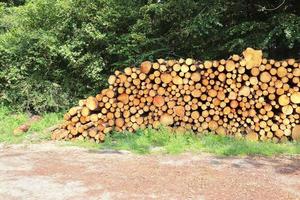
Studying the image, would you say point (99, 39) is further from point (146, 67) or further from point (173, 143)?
point (173, 143)

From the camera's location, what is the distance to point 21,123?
1073cm

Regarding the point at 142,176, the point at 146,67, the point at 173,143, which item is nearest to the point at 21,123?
the point at 146,67

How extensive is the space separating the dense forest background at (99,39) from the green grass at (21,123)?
0.31 metres

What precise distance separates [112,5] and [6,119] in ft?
11.6

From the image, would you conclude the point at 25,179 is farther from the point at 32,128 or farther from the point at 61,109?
the point at 61,109

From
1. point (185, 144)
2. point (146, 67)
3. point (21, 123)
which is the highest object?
point (146, 67)

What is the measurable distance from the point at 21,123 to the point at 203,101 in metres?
4.32

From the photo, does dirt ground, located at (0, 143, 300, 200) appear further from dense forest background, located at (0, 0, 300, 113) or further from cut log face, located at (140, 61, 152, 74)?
dense forest background, located at (0, 0, 300, 113)

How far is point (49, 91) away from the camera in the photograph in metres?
11.3

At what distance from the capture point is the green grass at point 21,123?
Result: 931 centimetres

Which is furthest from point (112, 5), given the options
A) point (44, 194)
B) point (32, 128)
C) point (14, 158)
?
point (44, 194)

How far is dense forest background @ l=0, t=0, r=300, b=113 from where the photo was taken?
1101 cm

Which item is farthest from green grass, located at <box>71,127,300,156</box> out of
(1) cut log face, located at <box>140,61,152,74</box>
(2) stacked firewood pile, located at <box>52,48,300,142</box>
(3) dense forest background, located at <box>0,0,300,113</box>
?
(3) dense forest background, located at <box>0,0,300,113</box>

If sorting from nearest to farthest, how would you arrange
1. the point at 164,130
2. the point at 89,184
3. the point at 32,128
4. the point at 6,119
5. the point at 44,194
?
1. the point at 44,194
2. the point at 89,184
3. the point at 164,130
4. the point at 32,128
5. the point at 6,119
